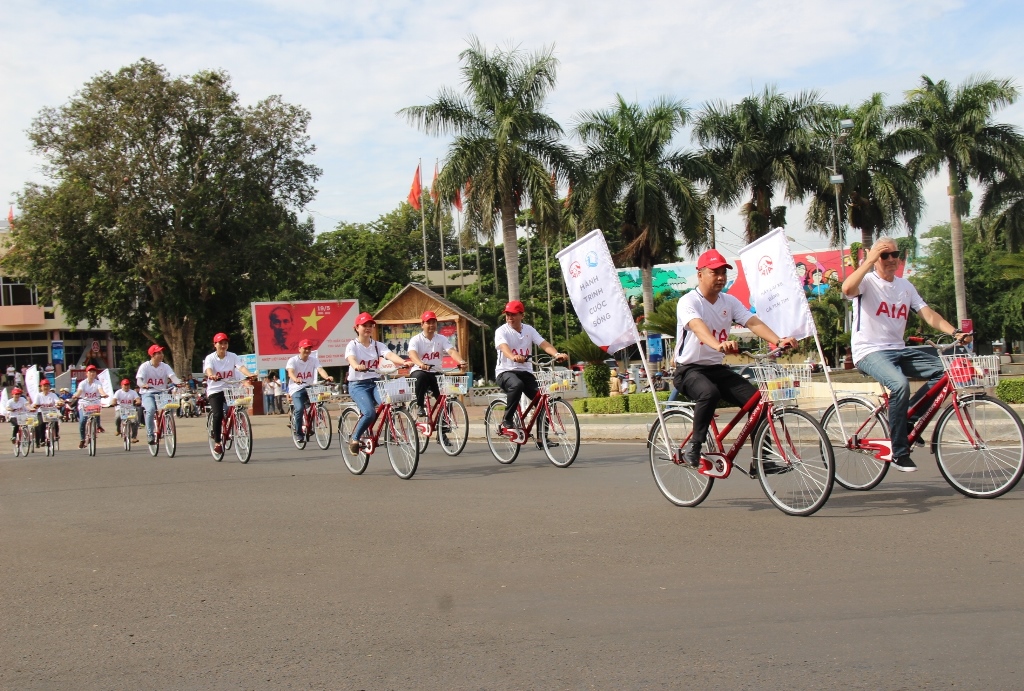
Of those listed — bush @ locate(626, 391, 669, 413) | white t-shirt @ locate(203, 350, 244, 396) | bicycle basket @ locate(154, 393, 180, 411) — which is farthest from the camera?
bush @ locate(626, 391, 669, 413)

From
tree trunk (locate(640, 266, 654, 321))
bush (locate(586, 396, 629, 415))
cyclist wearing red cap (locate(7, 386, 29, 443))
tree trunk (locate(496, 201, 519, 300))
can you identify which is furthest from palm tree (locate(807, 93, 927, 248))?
cyclist wearing red cap (locate(7, 386, 29, 443))

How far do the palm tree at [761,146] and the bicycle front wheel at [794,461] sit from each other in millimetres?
33063

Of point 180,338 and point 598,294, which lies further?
point 180,338

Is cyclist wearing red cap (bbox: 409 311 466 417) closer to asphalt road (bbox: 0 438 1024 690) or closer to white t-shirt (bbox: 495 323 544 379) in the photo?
white t-shirt (bbox: 495 323 544 379)

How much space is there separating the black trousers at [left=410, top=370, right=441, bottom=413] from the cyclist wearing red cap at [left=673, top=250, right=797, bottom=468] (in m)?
5.68

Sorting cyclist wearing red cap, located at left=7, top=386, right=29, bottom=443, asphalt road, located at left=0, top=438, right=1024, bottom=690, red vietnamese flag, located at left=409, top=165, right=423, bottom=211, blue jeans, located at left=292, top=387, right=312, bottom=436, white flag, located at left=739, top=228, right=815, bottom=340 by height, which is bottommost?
asphalt road, located at left=0, top=438, right=1024, bottom=690

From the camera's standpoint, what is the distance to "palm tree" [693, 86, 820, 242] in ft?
130

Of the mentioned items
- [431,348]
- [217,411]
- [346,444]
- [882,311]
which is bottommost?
[346,444]

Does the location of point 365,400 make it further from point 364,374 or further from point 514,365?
point 514,365

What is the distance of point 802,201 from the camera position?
136 feet

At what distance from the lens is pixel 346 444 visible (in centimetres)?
1245

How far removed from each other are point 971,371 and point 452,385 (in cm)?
693

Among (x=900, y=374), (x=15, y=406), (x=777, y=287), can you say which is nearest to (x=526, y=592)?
(x=900, y=374)

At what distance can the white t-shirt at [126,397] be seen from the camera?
19516mm
